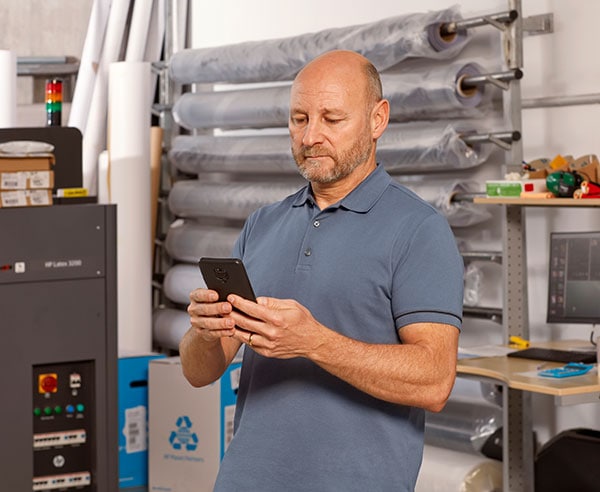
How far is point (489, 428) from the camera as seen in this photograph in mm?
4109

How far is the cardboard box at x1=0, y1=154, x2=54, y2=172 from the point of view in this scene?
3672 mm

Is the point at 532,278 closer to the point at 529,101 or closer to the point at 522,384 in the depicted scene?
the point at 529,101

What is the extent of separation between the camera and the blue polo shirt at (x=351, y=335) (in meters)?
1.81

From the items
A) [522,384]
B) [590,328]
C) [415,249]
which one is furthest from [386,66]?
[415,249]

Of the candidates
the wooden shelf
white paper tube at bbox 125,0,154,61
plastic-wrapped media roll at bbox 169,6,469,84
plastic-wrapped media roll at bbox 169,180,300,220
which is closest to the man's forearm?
the wooden shelf

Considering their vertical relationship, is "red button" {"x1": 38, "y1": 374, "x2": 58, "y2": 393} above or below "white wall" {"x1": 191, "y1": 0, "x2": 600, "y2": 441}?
below

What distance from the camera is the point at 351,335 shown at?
1827 millimetres

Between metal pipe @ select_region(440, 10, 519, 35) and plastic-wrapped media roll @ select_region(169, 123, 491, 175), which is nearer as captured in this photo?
metal pipe @ select_region(440, 10, 519, 35)

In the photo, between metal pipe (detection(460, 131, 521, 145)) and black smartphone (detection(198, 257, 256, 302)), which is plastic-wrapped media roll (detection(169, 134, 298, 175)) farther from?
black smartphone (detection(198, 257, 256, 302))

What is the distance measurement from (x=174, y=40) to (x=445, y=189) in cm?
222

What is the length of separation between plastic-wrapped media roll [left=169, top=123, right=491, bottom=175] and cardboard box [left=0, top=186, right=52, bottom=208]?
1.35 m

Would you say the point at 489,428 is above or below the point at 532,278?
below

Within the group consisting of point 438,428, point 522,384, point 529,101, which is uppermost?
point 529,101

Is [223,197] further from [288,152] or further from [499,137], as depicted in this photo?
[499,137]
